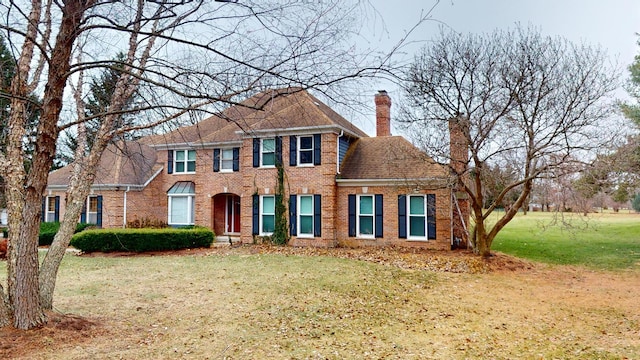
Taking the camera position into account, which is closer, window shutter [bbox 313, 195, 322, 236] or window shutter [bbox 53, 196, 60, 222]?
window shutter [bbox 313, 195, 322, 236]

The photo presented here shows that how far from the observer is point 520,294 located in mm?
10094

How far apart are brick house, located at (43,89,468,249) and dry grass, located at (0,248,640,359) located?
3983mm

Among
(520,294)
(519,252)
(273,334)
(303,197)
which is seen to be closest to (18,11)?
(273,334)

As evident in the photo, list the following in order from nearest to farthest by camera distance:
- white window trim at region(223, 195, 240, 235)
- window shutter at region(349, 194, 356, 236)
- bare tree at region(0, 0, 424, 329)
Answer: bare tree at region(0, 0, 424, 329)
window shutter at region(349, 194, 356, 236)
white window trim at region(223, 195, 240, 235)

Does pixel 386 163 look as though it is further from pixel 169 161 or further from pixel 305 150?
pixel 169 161

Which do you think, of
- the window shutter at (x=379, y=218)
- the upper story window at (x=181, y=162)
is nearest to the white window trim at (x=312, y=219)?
the window shutter at (x=379, y=218)

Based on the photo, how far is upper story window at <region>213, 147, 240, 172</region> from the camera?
806 inches

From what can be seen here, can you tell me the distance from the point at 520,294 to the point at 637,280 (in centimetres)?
497

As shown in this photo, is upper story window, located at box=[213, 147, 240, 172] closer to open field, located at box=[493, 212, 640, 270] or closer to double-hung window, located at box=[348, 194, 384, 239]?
double-hung window, located at box=[348, 194, 384, 239]

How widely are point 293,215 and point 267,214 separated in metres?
1.30

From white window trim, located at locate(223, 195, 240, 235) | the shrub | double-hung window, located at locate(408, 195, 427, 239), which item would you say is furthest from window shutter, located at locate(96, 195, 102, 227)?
double-hung window, located at locate(408, 195, 427, 239)

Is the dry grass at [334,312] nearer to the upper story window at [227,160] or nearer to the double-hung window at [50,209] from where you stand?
the upper story window at [227,160]

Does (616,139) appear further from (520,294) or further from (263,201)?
(263,201)

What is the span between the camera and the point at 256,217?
62.1 ft
